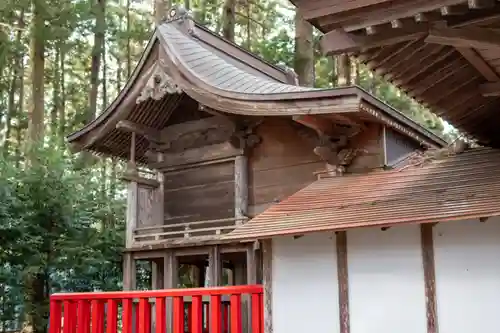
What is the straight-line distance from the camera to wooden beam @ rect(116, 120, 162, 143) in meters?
11.3

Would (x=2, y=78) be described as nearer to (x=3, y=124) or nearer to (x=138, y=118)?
(x=3, y=124)

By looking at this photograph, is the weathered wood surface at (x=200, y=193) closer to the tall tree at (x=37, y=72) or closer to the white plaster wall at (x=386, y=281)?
the white plaster wall at (x=386, y=281)

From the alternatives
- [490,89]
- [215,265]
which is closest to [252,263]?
[215,265]

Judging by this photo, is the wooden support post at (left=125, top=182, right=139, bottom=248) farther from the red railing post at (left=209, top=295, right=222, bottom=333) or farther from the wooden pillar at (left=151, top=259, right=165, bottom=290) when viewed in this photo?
the red railing post at (left=209, top=295, right=222, bottom=333)

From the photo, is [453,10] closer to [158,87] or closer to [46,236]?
[158,87]

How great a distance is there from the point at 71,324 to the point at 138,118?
4048 mm

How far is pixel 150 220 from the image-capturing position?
1160cm

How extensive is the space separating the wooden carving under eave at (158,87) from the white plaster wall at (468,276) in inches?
221

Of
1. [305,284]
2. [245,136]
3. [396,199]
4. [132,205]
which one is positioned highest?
[245,136]

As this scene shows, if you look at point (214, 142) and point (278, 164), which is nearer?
point (278, 164)

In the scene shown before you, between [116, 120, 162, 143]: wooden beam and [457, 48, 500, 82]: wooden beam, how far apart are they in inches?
285

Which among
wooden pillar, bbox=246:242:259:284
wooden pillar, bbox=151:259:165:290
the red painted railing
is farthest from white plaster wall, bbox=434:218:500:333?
wooden pillar, bbox=151:259:165:290

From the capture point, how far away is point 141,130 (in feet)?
38.3

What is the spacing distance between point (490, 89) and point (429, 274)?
7.22ft
